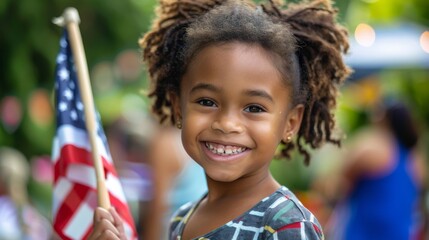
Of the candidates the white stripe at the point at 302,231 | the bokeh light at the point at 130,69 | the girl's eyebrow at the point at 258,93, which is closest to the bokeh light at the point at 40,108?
the bokeh light at the point at 130,69

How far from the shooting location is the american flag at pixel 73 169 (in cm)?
377

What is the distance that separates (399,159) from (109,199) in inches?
141

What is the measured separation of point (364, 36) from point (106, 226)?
877 centimetres

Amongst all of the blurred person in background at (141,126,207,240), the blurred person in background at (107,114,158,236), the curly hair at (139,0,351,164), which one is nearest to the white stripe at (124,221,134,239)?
the curly hair at (139,0,351,164)

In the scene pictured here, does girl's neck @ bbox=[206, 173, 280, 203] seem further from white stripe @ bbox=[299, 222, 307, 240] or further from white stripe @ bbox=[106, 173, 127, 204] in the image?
white stripe @ bbox=[106, 173, 127, 204]

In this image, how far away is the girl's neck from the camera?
3178mm

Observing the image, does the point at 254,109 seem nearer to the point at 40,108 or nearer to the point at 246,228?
the point at 246,228

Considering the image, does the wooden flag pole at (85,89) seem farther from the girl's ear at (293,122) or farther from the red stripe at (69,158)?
the girl's ear at (293,122)

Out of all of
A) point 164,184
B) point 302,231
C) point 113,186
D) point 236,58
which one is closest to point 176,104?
point 236,58

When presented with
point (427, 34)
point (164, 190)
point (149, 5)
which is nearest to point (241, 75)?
point (164, 190)

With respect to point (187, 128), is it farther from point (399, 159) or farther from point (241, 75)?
point (399, 159)

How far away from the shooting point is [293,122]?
3.29 m

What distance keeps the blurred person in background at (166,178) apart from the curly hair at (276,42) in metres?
2.69

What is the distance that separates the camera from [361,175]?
6.85 meters
